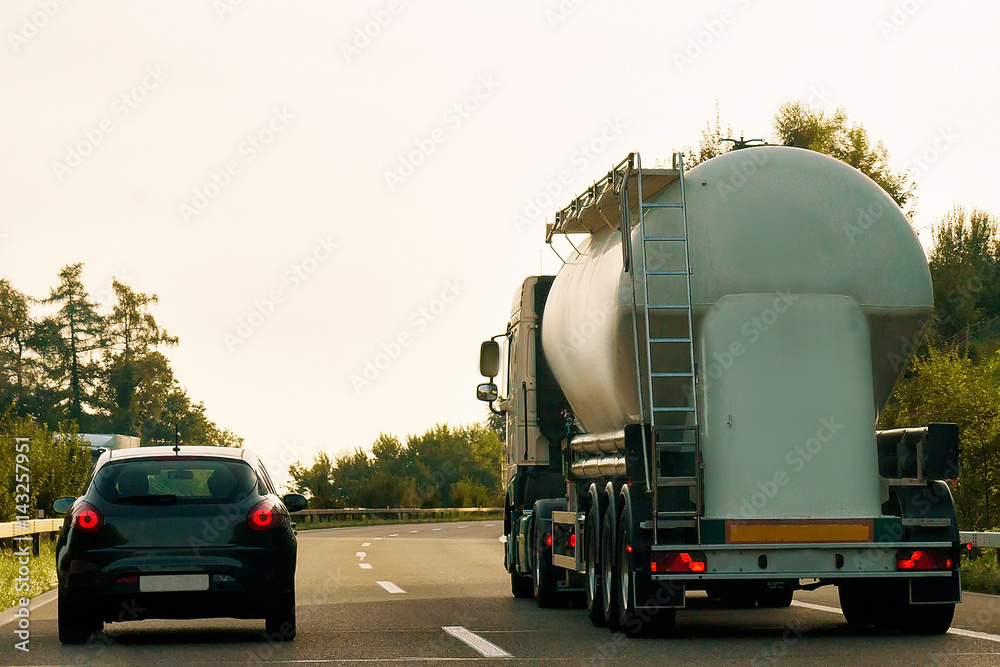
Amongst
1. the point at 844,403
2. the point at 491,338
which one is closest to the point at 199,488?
the point at 844,403

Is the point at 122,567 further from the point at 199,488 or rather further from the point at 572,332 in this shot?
the point at 572,332

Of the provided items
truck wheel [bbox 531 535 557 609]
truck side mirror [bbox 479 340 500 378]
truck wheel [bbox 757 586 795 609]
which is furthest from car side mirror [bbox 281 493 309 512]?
truck side mirror [bbox 479 340 500 378]

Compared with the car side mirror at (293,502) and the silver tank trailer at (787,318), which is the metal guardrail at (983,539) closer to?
the silver tank trailer at (787,318)

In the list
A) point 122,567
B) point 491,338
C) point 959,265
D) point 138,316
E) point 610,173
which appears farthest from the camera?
point 138,316

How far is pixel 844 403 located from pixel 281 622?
4758mm

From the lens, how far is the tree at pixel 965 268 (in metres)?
50.0

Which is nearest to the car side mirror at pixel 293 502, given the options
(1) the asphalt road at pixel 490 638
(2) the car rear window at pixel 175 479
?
(2) the car rear window at pixel 175 479

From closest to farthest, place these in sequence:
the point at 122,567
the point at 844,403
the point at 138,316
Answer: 1. the point at 122,567
2. the point at 844,403
3. the point at 138,316

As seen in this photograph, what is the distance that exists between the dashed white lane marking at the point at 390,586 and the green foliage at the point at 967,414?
28.6 feet

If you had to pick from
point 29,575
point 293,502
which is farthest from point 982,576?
point 29,575

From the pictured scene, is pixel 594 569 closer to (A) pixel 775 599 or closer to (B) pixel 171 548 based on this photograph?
(A) pixel 775 599

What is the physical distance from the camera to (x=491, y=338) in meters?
18.5

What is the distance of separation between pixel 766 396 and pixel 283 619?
4.17 m

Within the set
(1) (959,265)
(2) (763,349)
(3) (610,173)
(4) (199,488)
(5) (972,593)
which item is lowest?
(5) (972,593)
